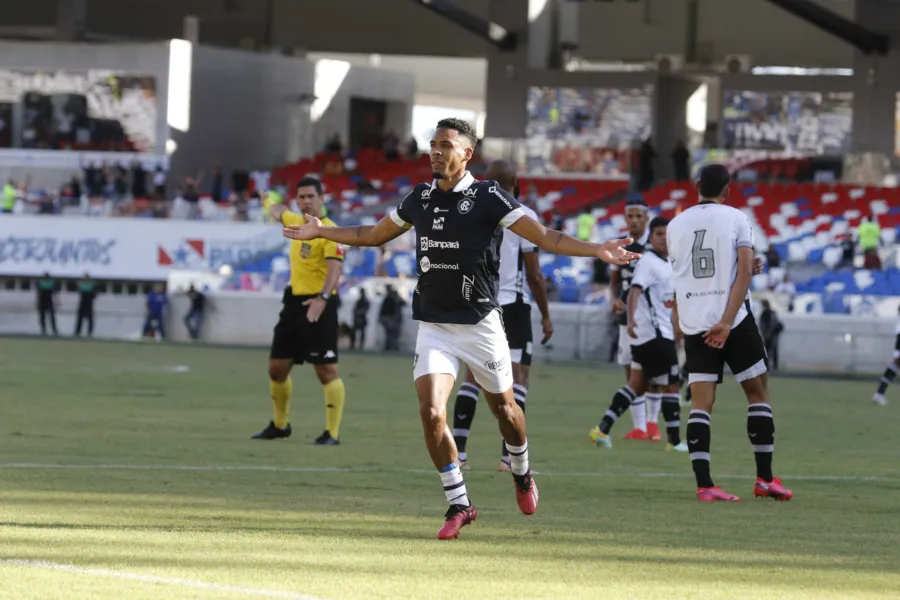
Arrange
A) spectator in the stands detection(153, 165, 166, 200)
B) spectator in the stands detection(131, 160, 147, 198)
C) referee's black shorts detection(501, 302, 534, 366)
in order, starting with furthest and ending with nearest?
spectator in the stands detection(153, 165, 166, 200) → spectator in the stands detection(131, 160, 147, 198) → referee's black shorts detection(501, 302, 534, 366)

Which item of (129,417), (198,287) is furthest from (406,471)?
(198,287)

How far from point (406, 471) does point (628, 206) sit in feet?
11.1

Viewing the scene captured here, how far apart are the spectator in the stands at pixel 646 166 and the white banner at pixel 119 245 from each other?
489 inches

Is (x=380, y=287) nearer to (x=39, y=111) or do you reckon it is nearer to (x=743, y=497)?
(x=39, y=111)

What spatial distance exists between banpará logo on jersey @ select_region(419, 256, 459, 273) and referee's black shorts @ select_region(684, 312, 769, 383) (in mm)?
2356

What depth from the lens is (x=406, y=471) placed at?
11.8 m

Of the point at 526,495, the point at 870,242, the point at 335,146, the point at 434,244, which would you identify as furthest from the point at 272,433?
the point at 335,146

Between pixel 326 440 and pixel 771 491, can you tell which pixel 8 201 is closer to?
pixel 326 440

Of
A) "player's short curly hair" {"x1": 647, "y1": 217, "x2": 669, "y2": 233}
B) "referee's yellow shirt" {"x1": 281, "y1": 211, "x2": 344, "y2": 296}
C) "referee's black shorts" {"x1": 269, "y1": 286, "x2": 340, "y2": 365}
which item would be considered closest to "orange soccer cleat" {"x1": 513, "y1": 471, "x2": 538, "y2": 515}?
"referee's yellow shirt" {"x1": 281, "y1": 211, "x2": 344, "y2": 296}

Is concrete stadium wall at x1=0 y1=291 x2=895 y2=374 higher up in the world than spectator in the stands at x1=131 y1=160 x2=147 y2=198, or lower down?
lower down

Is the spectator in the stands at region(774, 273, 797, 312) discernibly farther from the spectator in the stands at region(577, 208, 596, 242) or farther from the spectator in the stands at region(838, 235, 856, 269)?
the spectator in the stands at region(577, 208, 596, 242)

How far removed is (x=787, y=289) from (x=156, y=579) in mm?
27787

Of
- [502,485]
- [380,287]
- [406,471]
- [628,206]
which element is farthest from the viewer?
[380,287]

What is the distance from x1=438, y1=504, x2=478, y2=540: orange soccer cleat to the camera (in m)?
8.07
